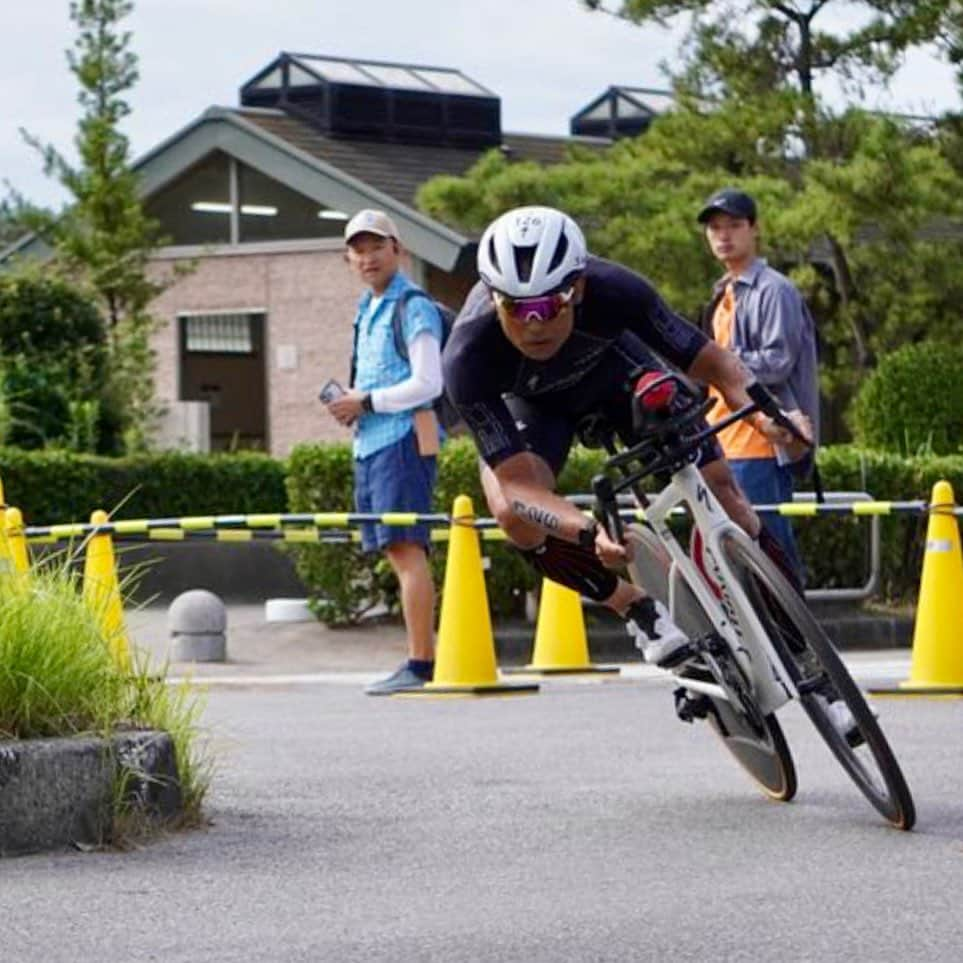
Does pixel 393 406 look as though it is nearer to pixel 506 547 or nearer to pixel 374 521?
pixel 374 521

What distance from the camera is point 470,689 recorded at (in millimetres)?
12547

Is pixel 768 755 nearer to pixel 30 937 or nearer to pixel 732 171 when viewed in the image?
pixel 30 937

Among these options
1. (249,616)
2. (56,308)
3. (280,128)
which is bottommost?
(249,616)

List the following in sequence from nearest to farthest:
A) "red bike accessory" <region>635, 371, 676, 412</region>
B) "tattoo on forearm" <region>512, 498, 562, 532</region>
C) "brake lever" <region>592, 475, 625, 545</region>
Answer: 1. "red bike accessory" <region>635, 371, 676, 412</region>
2. "brake lever" <region>592, 475, 625, 545</region>
3. "tattoo on forearm" <region>512, 498, 562, 532</region>

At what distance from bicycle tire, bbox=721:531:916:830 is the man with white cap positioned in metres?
4.60

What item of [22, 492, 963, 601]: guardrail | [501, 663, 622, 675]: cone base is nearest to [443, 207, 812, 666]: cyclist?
[22, 492, 963, 601]: guardrail

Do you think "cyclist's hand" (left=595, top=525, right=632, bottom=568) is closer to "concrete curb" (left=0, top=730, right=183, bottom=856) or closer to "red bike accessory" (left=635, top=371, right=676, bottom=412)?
"red bike accessory" (left=635, top=371, right=676, bottom=412)

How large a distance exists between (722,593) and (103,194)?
26697 mm

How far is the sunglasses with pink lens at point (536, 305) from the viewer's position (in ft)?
25.0

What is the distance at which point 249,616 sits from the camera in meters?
20.7

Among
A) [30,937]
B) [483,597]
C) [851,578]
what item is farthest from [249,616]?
[30,937]

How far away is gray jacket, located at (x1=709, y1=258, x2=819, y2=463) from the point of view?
11.1 metres

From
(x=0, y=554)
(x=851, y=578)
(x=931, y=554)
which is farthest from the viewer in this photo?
(x=851, y=578)

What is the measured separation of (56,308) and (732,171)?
23.1ft
